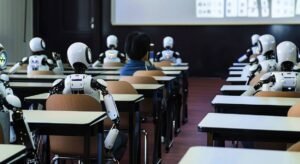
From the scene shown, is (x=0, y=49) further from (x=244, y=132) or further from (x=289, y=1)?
(x=289, y=1)

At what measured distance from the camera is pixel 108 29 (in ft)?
44.8

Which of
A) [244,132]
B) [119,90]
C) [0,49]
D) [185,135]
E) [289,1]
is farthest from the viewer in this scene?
[289,1]

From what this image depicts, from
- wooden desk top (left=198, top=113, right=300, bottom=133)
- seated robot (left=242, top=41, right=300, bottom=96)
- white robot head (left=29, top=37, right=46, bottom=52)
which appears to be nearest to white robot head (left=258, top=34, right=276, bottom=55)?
seated robot (left=242, top=41, right=300, bottom=96)

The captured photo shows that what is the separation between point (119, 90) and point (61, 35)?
33.4ft

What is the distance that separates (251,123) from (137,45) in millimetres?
2880

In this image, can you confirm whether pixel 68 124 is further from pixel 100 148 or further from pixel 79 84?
pixel 79 84

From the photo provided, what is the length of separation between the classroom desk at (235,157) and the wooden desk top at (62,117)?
0.84 metres

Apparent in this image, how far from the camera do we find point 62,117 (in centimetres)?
261

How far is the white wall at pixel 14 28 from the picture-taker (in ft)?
39.1

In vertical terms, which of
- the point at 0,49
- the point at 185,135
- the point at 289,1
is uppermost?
the point at 289,1

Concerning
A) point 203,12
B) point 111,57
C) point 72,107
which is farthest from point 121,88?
point 203,12

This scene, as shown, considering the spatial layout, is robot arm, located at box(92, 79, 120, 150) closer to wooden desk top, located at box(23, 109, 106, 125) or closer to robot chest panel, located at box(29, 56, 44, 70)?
wooden desk top, located at box(23, 109, 106, 125)

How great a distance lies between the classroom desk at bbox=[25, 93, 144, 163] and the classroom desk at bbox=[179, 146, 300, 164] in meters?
1.59

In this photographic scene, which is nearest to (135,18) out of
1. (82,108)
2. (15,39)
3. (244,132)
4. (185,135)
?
(15,39)
